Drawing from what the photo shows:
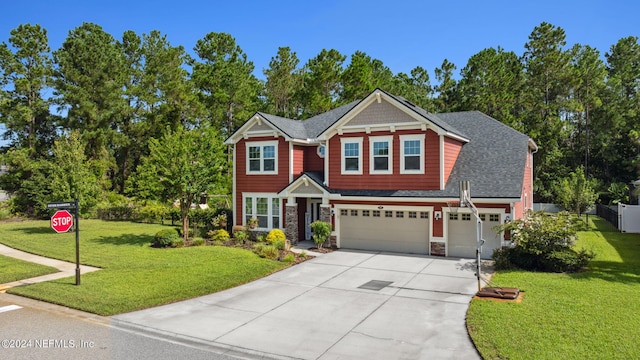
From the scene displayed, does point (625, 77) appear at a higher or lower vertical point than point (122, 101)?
higher

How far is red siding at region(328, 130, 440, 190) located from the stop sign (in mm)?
11719

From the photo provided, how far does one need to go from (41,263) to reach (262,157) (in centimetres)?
1125

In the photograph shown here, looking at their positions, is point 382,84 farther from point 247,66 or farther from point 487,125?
point 487,125

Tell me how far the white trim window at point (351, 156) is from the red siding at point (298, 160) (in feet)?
9.92

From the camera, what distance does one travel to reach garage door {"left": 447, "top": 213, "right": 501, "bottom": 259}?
1820 centimetres

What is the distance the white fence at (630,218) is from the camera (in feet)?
86.5

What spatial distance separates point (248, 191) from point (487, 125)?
13.6m

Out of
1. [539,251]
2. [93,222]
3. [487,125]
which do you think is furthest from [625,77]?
[93,222]

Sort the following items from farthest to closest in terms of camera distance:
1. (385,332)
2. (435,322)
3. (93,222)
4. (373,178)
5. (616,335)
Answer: (93,222)
(373,178)
(435,322)
(385,332)
(616,335)

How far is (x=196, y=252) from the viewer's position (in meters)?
19.0

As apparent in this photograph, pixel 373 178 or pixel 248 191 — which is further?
pixel 248 191

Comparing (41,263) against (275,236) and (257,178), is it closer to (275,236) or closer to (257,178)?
(275,236)

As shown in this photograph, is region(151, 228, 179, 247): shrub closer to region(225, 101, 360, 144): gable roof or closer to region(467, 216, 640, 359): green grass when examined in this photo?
region(225, 101, 360, 144): gable roof

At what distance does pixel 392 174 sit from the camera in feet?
66.0
